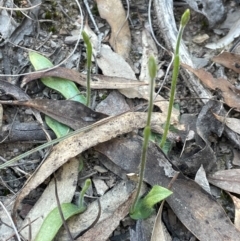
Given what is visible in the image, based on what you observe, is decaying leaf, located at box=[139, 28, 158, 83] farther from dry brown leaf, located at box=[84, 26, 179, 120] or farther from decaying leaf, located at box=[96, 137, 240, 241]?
decaying leaf, located at box=[96, 137, 240, 241]

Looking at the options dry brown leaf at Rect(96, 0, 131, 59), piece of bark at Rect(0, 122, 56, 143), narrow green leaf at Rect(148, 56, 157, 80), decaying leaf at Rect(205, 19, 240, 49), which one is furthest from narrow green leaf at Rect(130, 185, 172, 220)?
decaying leaf at Rect(205, 19, 240, 49)

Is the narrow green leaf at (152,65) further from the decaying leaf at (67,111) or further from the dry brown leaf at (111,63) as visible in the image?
the dry brown leaf at (111,63)

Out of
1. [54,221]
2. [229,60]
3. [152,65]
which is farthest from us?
[229,60]

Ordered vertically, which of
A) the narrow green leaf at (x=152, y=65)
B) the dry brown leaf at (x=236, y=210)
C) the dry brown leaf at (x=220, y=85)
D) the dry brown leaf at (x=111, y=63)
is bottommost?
the dry brown leaf at (x=236, y=210)

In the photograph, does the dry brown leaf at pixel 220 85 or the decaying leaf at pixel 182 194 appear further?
the dry brown leaf at pixel 220 85

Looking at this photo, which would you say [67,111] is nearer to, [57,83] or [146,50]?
[57,83]

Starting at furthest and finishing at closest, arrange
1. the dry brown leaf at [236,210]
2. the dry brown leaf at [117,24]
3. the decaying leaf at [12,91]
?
the dry brown leaf at [117,24], the decaying leaf at [12,91], the dry brown leaf at [236,210]

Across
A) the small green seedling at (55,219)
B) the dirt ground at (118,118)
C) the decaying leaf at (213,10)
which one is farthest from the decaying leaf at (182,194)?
the decaying leaf at (213,10)

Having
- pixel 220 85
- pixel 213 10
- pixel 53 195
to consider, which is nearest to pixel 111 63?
pixel 220 85
